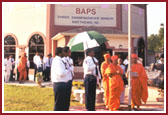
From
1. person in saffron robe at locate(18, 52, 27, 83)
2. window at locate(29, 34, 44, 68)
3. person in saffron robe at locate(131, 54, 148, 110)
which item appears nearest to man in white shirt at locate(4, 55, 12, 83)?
person in saffron robe at locate(18, 52, 27, 83)

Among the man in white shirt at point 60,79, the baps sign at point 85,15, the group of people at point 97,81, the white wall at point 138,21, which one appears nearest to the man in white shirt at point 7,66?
the baps sign at point 85,15

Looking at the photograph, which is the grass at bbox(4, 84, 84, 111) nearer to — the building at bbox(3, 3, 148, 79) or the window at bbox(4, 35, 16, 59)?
the building at bbox(3, 3, 148, 79)

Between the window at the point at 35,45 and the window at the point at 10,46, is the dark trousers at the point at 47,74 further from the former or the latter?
the window at the point at 10,46

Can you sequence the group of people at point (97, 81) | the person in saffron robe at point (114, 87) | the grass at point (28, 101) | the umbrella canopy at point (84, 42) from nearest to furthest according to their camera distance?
1. the group of people at point (97, 81)
2. the person in saffron robe at point (114, 87)
3. the grass at point (28, 101)
4. the umbrella canopy at point (84, 42)

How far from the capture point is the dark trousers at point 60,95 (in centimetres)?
510

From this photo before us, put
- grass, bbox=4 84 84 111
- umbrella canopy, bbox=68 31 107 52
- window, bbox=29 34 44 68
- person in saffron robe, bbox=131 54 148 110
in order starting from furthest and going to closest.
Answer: window, bbox=29 34 44 68, umbrella canopy, bbox=68 31 107 52, grass, bbox=4 84 84 111, person in saffron robe, bbox=131 54 148 110

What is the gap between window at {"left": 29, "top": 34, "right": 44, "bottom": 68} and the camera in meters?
18.9

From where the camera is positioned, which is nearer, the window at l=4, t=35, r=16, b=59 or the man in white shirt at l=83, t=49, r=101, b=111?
the man in white shirt at l=83, t=49, r=101, b=111

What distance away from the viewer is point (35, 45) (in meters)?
19.1

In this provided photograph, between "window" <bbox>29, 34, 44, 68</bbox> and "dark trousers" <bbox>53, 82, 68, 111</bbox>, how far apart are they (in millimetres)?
13909

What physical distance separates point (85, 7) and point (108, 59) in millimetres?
11381

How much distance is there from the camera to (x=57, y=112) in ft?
16.4

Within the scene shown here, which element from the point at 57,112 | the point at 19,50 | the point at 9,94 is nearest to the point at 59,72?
the point at 57,112

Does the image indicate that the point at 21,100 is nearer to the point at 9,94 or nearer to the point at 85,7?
the point at 9,94
